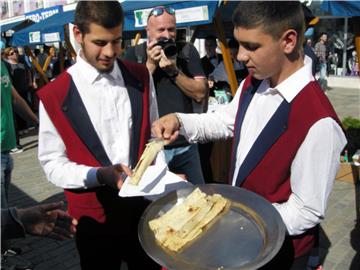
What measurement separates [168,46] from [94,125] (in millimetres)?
1112

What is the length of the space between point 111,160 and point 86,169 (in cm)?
16

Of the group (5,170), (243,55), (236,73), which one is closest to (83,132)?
(243,55)

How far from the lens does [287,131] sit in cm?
164

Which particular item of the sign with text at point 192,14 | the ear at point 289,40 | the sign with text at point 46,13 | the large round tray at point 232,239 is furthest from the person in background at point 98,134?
the sign with text at point 46,13

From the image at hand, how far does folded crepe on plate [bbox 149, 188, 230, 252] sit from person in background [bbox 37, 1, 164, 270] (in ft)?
1.02

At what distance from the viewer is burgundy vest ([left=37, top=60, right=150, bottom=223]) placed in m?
2.05

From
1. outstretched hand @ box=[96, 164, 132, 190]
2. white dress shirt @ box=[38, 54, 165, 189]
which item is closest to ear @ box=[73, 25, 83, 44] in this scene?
white dress shirt @ box=[38, 54, 165, 189]

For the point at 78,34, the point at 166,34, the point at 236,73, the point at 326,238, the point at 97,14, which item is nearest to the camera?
the point at 97,14

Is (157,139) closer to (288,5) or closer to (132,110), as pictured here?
(132,110)

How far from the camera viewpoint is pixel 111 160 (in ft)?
7.02

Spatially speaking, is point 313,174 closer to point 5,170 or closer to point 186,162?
point 186,162

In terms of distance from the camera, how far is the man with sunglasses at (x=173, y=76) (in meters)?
3.04

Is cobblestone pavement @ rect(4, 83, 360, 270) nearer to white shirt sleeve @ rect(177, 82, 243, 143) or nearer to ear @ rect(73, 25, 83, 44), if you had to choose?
white shirt sleeve @ rect(177, 82, 243, 143)

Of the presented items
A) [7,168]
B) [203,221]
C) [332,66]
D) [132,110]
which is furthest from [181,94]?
[332,66]
